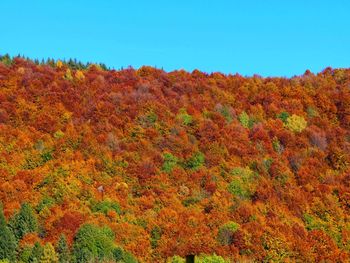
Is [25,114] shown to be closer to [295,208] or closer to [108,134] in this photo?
[108,134]

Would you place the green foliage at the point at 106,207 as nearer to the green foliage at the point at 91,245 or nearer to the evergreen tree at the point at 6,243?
the green foliage at the point at 91,245

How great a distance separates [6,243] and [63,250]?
5272mm

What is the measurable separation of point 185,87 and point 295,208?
31.8 metres

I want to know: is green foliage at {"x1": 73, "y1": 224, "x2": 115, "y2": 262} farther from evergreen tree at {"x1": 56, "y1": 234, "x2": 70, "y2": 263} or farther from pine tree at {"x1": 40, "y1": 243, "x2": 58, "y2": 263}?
pine tree at {"x1": 40, "y1": 243, "x2": 58, "y2": 263}

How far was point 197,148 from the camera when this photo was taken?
69312 mm

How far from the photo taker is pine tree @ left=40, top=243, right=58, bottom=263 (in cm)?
4583

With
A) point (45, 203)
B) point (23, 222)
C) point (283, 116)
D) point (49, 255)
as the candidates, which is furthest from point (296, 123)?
point (49, 255)

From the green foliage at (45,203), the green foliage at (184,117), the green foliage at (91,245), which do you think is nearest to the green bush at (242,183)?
the green foliage at (184,117)

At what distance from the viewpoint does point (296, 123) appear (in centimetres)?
7581

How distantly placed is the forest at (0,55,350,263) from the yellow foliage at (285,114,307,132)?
18 centimetres

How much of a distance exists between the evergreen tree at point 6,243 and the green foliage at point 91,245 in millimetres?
5185

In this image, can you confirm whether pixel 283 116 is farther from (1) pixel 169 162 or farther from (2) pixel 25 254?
(2) pixel 25 254

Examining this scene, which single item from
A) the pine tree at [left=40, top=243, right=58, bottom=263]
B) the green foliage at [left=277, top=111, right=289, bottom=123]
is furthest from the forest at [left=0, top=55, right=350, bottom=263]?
the green foliage at [left=277, top=111, right=289, bottom=123]

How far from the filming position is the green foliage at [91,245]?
47.9 meters
